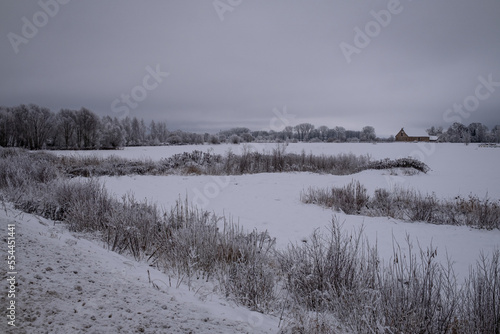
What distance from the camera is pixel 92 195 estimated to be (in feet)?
20.1

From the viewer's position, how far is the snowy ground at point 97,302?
169cm

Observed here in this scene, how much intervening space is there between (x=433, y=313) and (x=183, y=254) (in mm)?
3147

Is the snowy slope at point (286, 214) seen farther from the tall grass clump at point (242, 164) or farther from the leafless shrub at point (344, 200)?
the tall grass clump at point (242, 164)

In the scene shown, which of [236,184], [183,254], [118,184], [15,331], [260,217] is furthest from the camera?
[236,184]

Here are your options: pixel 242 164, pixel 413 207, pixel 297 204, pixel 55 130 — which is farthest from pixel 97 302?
pixel 55 130

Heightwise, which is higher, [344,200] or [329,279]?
[329,279]

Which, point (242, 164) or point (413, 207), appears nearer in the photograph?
point (413, 207)

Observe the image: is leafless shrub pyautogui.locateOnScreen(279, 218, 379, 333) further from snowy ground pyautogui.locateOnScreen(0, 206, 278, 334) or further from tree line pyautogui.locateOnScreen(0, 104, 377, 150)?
tree line pyautogui.locateOnScreen(0, 104, 377, 150)

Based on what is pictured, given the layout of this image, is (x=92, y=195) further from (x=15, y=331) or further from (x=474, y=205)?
(x=474, y=205)

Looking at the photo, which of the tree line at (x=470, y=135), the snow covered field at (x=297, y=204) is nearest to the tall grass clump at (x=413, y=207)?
the snow covered field at (x=297, y=204)

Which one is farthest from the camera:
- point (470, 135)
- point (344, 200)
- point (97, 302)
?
point (470, 135)

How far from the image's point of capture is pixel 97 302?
1.94 metres

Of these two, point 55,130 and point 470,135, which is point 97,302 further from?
point 470,135

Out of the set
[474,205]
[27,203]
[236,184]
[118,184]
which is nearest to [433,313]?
[27,203]
